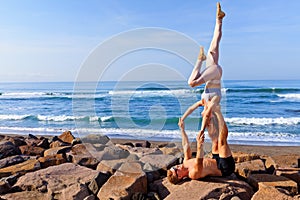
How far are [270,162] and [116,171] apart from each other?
8.54 ft

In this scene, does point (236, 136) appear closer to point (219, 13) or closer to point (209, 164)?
point (209, 164)

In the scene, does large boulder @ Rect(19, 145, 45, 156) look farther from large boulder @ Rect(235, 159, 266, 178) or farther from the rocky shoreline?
large boulder @ Rect(235, 159, 266, 178)

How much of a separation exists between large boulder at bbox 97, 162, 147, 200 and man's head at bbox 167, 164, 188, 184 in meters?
0.38

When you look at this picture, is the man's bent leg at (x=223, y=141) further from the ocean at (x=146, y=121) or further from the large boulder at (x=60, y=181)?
the large boulder at (x=60, y=181)

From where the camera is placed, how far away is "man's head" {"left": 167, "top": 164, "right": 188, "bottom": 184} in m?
4.05

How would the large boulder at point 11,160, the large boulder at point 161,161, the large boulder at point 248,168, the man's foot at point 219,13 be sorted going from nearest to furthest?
the man's foot at point 219,13, the large boulder at point 248,168, the large boulder at point 161,161, the large boulder at point 11,160

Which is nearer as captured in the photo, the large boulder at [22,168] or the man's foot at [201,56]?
the man's foot at [201,56]

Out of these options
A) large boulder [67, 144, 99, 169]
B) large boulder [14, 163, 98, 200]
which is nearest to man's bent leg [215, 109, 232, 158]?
large boulder [14, 163, 98, 200]

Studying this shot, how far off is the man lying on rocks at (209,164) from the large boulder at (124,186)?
0.39 metres

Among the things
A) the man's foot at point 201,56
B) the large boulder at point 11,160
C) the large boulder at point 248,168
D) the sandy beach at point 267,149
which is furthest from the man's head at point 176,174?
the sandy beach at point 267,149

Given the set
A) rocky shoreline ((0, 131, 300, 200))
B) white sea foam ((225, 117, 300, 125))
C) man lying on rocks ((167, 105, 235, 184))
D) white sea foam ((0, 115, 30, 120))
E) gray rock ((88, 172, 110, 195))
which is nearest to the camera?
rocky shoreline ((0, 131, 300, 200))

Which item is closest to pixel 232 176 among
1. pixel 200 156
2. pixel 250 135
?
pixel 200 156

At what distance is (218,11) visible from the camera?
3.75m

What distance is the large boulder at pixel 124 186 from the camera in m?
3.89
